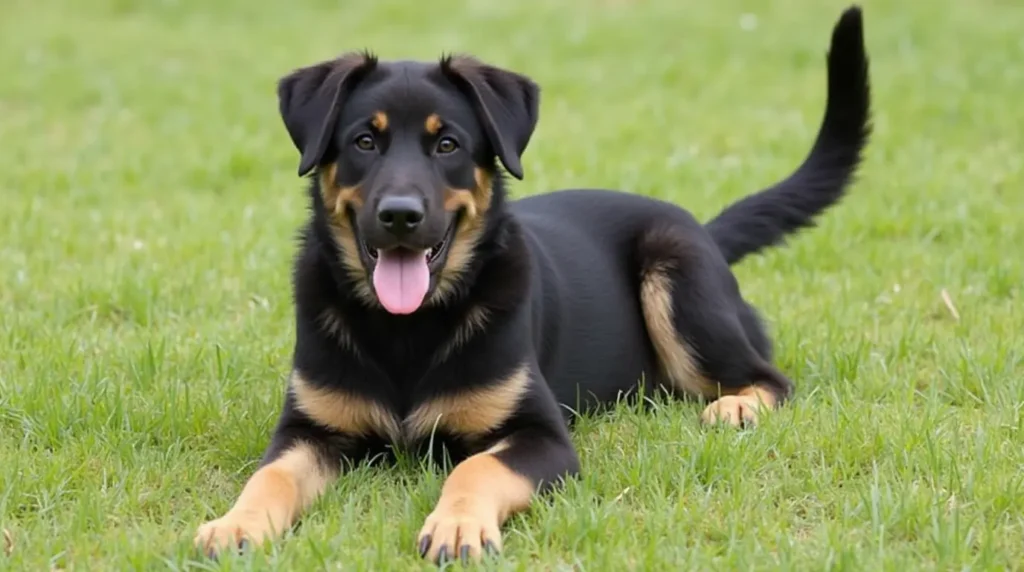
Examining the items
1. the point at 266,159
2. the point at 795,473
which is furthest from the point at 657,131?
the point at 795,473

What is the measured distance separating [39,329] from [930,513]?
3.83 m

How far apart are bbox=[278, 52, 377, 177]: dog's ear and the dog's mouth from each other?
0.33 m

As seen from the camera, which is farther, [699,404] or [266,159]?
[266,159]

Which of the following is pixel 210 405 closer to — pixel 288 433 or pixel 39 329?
pixel 288 433

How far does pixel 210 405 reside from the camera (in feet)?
16.3

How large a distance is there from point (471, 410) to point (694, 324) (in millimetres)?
1327

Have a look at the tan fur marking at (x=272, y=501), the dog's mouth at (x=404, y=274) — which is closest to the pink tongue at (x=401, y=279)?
the dog's mouth at (x=404, y=274)

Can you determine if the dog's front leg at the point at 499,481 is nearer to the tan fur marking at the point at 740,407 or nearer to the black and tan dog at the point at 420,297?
the black and tan dog at the point at 420,297

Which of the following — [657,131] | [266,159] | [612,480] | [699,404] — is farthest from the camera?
[657,131]

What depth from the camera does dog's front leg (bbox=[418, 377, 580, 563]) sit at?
364 cm

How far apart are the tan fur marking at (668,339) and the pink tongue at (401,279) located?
51.8 inches

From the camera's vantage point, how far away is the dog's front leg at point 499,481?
364 cm

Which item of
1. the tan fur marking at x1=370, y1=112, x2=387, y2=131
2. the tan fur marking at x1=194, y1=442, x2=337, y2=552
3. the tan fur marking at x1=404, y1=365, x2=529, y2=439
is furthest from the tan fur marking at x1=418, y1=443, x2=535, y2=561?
the tan fur marking at x1=370, y1=112, x2=387, y2=131

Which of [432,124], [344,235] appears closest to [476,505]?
[344,235]
